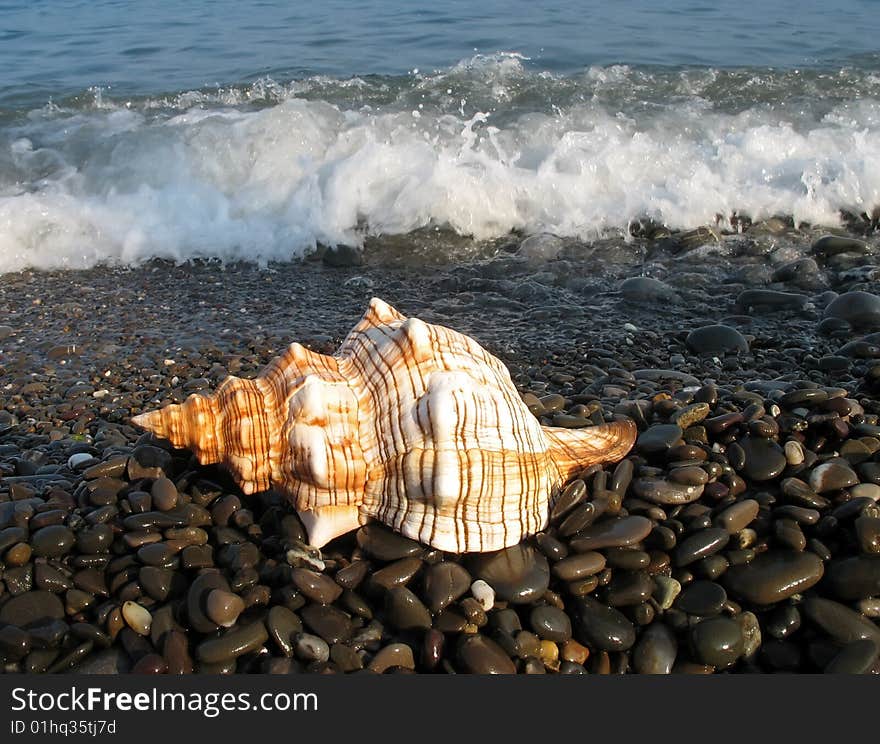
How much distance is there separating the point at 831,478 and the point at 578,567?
4.49 ft

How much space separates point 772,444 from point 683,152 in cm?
806

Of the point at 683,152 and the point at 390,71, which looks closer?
the point at 683,152

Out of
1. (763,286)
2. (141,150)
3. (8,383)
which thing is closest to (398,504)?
(8,383)

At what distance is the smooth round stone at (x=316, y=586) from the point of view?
3.17 meters

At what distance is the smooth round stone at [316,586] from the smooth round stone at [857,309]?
5.16 m

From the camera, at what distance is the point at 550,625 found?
10.1 ft

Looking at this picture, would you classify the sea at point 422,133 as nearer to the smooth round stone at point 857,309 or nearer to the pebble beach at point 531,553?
the smooth round stone at point 857,309

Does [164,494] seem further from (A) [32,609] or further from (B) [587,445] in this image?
(B) [587,445]

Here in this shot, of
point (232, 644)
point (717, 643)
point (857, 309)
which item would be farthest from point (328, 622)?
point (857, 309)

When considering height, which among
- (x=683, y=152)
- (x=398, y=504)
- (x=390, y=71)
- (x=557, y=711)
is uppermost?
(x=390, y=71)

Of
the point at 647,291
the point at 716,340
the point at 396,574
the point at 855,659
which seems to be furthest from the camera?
the point at 647,291

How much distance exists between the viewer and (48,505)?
3.78 m

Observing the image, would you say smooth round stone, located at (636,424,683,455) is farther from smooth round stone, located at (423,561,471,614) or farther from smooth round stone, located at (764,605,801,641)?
smooth round stone, located at (423,561,471,614)

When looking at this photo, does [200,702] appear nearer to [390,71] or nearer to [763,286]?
[763,286]
